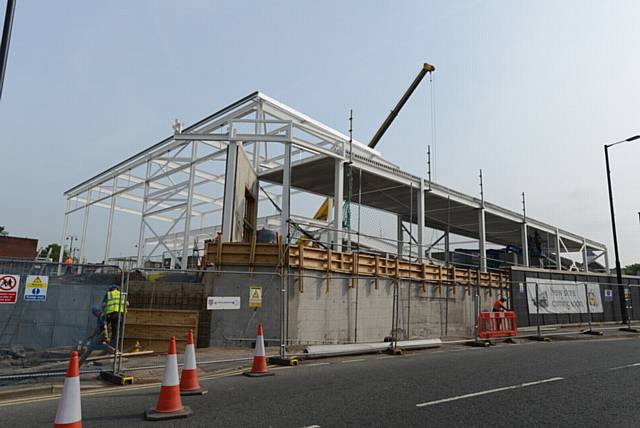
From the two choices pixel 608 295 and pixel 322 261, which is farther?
pixel 608 295

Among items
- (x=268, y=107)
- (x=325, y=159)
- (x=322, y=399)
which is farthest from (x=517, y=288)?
(x=322, y=399)

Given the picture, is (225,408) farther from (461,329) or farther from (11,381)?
(461,329)

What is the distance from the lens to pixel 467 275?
20.8 metres

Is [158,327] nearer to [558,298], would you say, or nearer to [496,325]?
[496,325]

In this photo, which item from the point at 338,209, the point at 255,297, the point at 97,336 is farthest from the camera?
the point at 338,209

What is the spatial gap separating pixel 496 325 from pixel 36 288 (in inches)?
554

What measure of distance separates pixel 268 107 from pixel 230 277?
9.35 m

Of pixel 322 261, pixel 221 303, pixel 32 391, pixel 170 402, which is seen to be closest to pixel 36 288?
pixel 32 391

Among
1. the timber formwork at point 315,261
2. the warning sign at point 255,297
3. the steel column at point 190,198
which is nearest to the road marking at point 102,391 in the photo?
the warning sign at point 255,297

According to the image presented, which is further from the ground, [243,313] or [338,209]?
[338,209]

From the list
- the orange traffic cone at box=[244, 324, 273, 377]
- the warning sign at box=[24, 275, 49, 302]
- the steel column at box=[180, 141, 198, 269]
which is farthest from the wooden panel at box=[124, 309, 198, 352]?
the steel column at box=[180, 141, 198, 269]

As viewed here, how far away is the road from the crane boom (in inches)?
1240

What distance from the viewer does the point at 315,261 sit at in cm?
1449

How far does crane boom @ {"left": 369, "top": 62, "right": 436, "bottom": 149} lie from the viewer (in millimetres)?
37500
